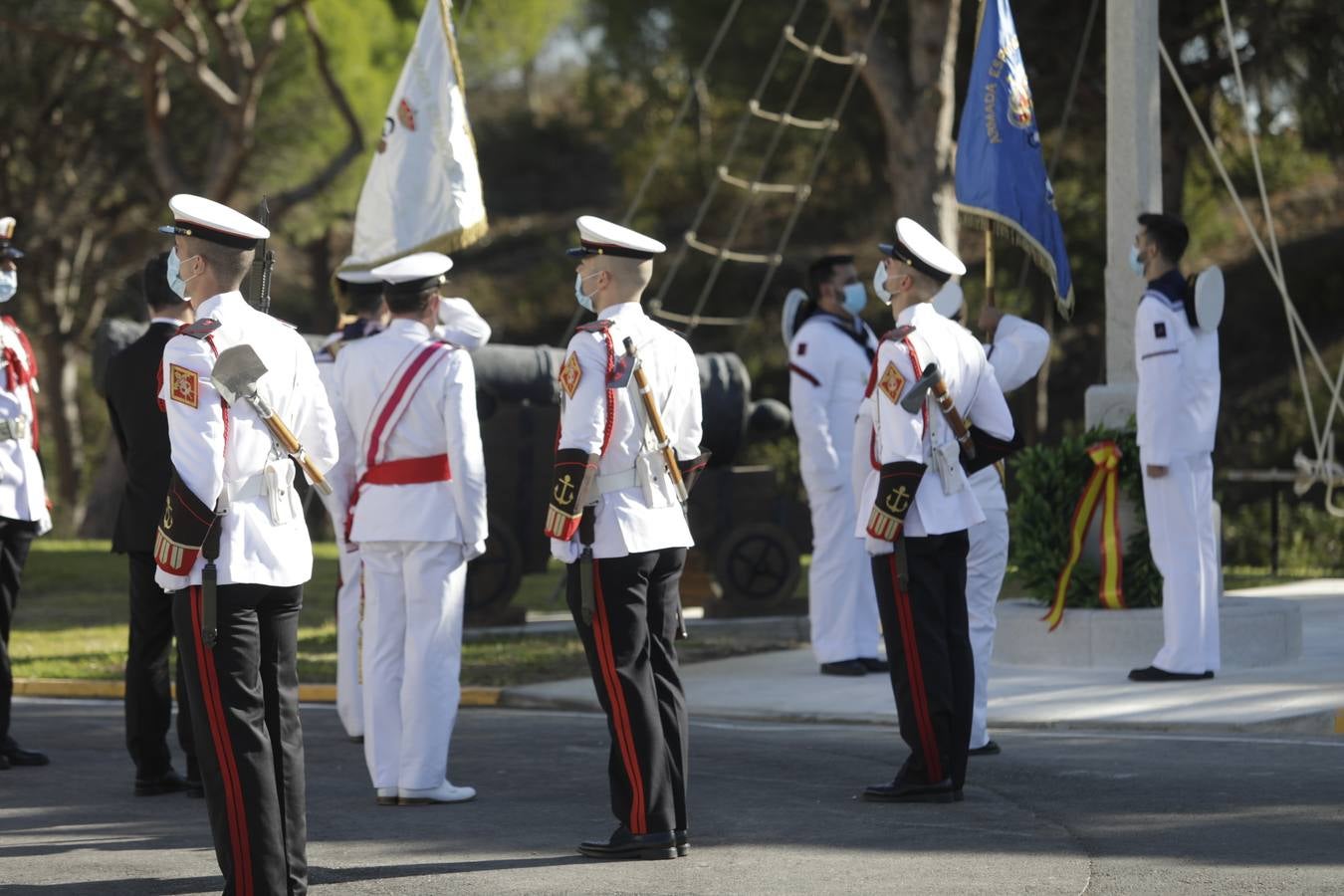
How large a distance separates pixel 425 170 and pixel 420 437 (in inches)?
197

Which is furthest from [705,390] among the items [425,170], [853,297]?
[853,297]

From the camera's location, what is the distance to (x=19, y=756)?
27.1 feet

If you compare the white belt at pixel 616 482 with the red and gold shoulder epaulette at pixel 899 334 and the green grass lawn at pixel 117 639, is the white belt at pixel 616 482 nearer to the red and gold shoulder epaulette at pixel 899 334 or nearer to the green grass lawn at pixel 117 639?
the red and gold shoulder epaulette at pixel 899 334

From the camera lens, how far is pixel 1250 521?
22328 millimetres

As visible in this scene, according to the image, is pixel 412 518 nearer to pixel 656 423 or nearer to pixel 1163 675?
pixel 656 423

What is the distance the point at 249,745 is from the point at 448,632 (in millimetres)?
2030

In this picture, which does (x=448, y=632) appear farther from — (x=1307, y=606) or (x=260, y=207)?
(x=1307, y=606)

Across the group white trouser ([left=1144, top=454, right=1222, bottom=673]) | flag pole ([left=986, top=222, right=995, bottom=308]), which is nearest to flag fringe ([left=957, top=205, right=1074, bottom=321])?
flag pole ([left=986, top=222, right=995, bottom=308])

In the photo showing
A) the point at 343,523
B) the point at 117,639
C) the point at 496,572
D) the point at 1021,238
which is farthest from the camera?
the point at 117,639

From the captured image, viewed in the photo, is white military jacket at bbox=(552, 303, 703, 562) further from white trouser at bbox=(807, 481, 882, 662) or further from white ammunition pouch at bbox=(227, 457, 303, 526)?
white trouser at bbox=(807, 481, 882, 662)

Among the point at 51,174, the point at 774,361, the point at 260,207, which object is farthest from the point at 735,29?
the point at 260,207

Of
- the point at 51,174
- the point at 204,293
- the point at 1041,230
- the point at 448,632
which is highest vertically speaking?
the point at 51,174

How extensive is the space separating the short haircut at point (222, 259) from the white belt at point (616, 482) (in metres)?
1.34

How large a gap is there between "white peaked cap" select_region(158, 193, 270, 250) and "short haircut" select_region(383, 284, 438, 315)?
5.76 ft
